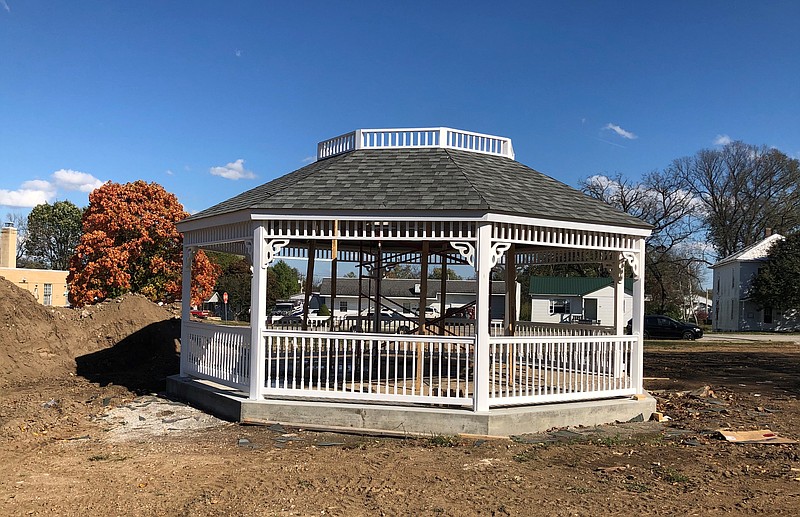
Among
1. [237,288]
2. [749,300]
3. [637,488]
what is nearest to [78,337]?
[637,488]

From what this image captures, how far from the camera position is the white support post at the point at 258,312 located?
397 inches

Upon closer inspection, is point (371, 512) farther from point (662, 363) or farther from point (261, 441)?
point (662, 363)

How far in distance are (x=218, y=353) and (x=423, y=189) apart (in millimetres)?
4356

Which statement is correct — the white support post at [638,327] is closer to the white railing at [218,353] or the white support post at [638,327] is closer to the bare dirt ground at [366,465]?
the bare dirt ground at [366,465]

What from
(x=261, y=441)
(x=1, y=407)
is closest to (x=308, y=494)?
(x=261, y=441)

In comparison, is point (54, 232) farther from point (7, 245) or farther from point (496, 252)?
point (496, 252)

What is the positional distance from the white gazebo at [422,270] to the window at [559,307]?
38798mm

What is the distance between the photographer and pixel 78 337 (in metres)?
17.4

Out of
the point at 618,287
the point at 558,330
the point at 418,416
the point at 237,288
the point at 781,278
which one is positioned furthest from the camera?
the point at 237,288

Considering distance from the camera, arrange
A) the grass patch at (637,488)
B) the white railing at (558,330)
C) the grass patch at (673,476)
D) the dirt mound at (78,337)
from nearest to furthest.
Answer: the grass patch at (637,488) → the grass patch at (673,476) → the white railing at (558,330) → the dirt mound at (78,337)

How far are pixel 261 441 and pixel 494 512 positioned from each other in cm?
386

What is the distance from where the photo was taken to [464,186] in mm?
10250

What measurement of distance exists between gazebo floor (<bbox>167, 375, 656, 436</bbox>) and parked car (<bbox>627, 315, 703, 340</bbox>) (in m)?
30.2

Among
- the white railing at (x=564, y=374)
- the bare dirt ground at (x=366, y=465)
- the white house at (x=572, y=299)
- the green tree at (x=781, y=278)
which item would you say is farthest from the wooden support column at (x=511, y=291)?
the green tree at (x=781, y=278)
